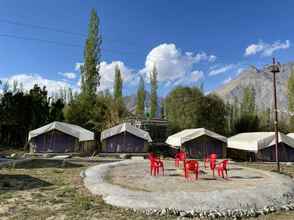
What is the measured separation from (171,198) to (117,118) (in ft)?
74.9

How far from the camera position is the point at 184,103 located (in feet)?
98.0

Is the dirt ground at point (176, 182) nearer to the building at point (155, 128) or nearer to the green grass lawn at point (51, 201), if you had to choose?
the green grass lawn at point (51, 201)

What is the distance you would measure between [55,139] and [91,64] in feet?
41.1

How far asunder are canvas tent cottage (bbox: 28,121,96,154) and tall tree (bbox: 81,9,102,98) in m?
9.88

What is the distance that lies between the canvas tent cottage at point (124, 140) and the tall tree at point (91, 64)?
1041cm

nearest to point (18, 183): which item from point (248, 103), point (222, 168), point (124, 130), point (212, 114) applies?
point (222, 168)

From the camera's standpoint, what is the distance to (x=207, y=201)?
24.6 feet

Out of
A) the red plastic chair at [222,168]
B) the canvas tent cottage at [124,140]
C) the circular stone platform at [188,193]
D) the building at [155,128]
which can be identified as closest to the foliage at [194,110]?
the building at [155,128]

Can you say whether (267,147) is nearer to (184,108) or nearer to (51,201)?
(184,108)

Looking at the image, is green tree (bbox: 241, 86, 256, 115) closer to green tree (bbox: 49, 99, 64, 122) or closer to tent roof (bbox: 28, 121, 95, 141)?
green tree (bbox: 49, 99, 64, 122)

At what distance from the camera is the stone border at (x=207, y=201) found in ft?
22.9

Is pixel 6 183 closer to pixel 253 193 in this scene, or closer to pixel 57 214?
pixel 57 214

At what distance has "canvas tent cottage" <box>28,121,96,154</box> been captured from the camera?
2212cm

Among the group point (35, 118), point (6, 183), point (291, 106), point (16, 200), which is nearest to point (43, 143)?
point (35, 118)
